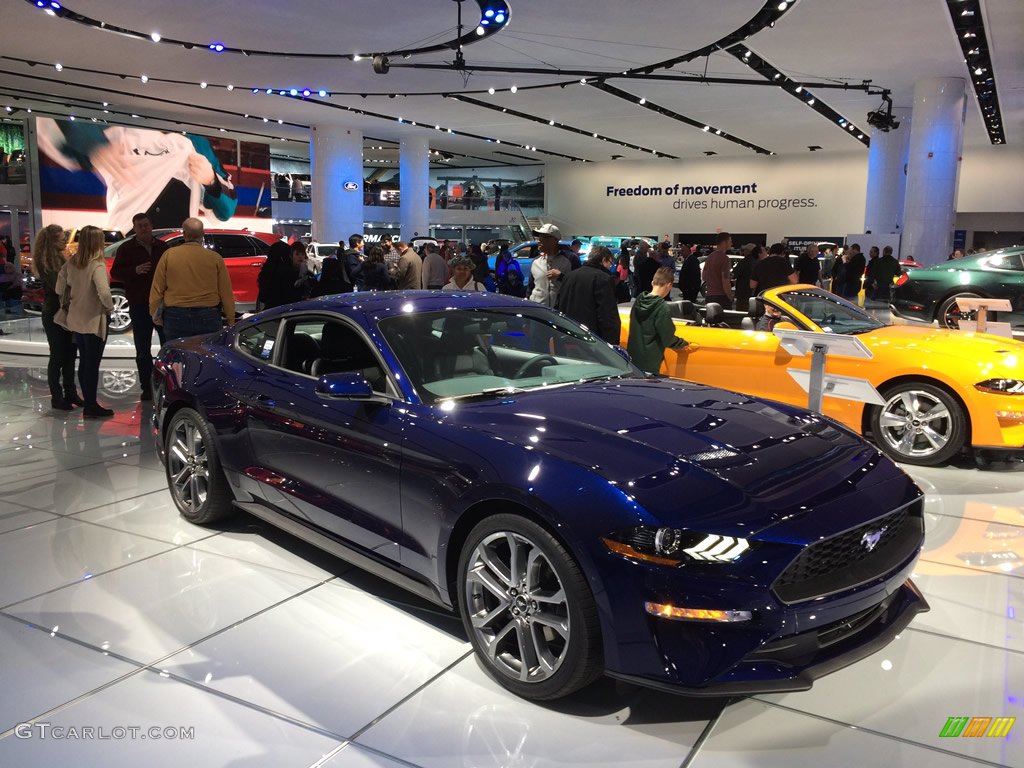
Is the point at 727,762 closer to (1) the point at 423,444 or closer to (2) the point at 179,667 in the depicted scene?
(1) the point at 423,444

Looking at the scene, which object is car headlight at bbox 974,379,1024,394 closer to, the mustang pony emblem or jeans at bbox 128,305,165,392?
the mustang pony emblem

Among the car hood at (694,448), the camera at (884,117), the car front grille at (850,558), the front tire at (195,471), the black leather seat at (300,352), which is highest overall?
the camera at (884,117)

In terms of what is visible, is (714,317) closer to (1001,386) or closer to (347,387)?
(1001,386)

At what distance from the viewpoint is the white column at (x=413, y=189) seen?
2802 centimetres

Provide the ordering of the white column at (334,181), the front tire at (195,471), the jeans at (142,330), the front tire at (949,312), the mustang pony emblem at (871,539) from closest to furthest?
the mustang pony emblem at (871,539)
the front tire at (195,471)
the jeans at (142,330)
the front tire at (949,312)
the white column at (334,181)

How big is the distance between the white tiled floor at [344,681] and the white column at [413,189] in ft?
82.0

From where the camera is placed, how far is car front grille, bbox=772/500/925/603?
231cm

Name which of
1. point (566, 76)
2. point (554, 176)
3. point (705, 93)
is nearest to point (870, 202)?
point (705, 93)

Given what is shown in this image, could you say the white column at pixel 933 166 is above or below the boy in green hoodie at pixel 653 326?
above

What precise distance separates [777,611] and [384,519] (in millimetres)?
1557

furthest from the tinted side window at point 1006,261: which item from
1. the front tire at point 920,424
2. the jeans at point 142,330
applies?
the jeans at point 142,330

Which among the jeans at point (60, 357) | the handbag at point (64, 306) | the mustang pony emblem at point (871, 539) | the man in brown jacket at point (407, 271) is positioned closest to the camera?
the mustang pony emblem at point (871, 539)

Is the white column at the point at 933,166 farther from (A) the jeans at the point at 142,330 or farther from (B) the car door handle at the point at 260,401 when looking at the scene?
(B) the car door handle at the point at 260,401

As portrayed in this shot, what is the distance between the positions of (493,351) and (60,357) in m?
5.65
